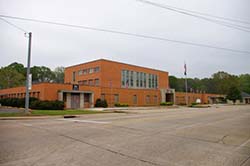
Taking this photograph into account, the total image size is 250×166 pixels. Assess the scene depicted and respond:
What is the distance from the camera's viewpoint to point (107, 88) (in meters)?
45.8

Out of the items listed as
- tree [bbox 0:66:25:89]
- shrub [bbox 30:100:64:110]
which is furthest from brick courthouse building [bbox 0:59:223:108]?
tree [bbox 0:66:25:89]

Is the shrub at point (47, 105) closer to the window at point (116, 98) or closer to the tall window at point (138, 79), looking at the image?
the window at point (116, 98)

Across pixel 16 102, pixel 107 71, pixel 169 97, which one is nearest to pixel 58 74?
pixel 107 71

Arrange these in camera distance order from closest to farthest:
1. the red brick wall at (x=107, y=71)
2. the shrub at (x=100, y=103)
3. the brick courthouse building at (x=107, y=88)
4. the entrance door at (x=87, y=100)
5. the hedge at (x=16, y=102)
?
the hedge at (x=16, y=102) → the brick courthouse building at (x=107, y=88) → the entrance door at (x=87, y=100) → the shrub at (x=100, y=103) → the red brick wall at (x=107, y=71)

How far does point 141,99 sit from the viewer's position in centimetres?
5338

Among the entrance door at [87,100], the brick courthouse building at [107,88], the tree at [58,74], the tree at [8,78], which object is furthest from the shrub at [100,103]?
the tree at [58,74]

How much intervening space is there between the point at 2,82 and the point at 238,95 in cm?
7821

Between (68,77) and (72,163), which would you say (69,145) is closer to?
(72,163)

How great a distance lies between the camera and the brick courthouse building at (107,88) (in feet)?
124

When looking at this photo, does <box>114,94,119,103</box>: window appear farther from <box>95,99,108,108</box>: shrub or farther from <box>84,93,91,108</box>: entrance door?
<box>84,93,91,108</box>: entrance door

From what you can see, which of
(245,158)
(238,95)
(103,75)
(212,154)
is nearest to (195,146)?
(212,154)

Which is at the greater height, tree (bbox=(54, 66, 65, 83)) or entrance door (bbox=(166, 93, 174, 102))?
tree (bbox=(54, 66, 65, 83))

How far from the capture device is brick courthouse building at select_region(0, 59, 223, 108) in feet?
124

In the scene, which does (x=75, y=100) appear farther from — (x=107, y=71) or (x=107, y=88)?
(x=107, y=71)
